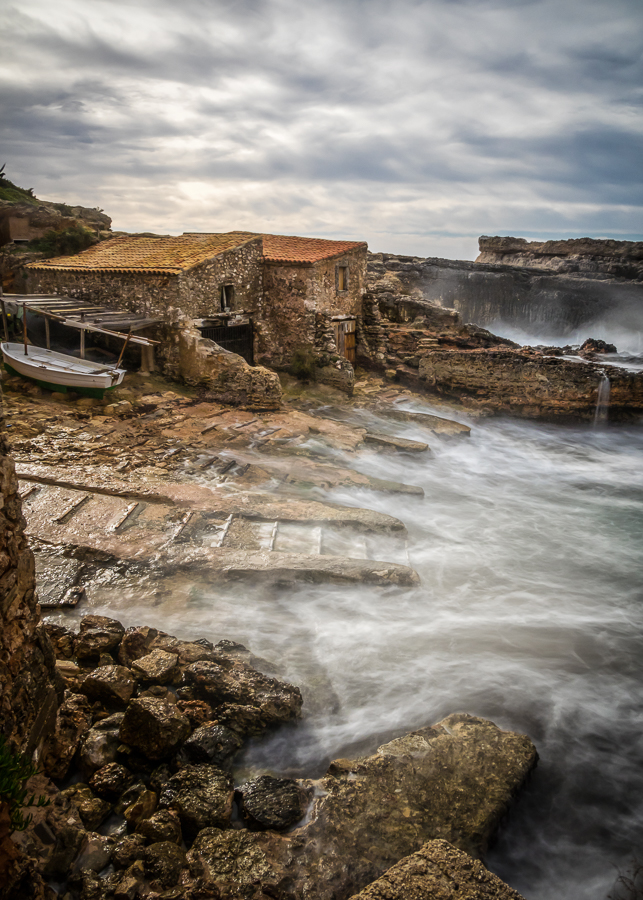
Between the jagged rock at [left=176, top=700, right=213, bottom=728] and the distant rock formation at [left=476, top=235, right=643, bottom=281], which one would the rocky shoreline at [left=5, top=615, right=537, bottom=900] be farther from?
the distant rock formation at [left=476, top=235, right=643, bottom=281]

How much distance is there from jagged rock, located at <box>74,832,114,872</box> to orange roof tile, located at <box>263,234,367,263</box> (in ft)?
51.3

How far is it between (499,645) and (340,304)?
14655mm

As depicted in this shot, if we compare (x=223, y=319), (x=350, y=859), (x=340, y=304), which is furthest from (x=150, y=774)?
(x=340, y=304)

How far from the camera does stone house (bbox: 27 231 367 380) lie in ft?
46.2

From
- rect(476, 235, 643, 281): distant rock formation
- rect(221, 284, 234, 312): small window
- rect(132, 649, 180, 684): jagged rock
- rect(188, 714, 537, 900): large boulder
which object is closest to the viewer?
rect(188, 714, 537, 900): large boulder

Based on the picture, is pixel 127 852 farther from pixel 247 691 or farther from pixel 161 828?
pixel 247 691

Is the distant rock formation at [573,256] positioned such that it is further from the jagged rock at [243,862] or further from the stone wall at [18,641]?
the stone wall at [18,641]

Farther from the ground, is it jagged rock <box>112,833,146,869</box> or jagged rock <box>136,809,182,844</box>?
jagged rock <box>112,833,146,869</box>

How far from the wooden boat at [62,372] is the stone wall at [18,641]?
9.20 m

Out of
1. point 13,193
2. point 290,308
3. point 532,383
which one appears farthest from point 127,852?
point 13,193

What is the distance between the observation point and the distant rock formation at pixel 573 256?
23.8m

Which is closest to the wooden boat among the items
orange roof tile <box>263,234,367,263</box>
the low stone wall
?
the low stone wall

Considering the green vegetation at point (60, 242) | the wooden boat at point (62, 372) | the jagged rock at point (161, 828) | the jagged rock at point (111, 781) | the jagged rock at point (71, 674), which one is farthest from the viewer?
the green vegetation at point (60, 242)

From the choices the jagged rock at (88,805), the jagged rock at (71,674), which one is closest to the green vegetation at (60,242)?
the jagged rock at (71,674)
